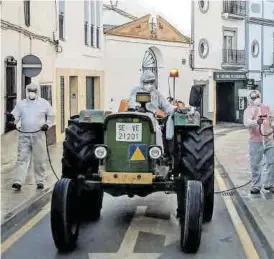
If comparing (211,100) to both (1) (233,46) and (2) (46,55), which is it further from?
(2) (46,55)

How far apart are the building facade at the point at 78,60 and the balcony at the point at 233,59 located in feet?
42.2

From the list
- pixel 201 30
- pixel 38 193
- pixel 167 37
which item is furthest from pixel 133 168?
pixel 201 30

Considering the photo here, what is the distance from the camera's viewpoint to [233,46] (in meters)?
38.0

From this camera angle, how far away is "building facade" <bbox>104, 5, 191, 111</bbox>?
87.5ft

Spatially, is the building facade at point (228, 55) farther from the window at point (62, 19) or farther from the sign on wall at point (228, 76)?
the window at point (62, 19)

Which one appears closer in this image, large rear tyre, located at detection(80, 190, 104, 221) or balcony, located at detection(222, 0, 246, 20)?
large rear tyre, located at detection(80, 190, 104, 221)

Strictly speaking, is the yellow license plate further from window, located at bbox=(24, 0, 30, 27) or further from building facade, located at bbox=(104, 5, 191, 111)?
building facade, located at bbox=(104, 5, 191, 111)

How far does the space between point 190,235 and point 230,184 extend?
18.3 feet

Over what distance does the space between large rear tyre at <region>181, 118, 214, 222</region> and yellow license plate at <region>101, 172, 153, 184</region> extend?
777 mm

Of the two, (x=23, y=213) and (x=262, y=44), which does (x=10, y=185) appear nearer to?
(x=23, y=213)

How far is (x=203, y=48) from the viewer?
115ft

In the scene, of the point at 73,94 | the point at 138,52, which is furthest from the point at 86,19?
the point at 138,52

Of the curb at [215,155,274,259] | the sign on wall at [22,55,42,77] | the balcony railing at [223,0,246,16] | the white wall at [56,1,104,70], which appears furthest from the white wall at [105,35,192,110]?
the curb at [215,155,274,259]

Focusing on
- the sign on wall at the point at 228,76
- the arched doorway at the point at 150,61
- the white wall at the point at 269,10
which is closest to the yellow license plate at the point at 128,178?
the arched doorway at the point at 150,61
